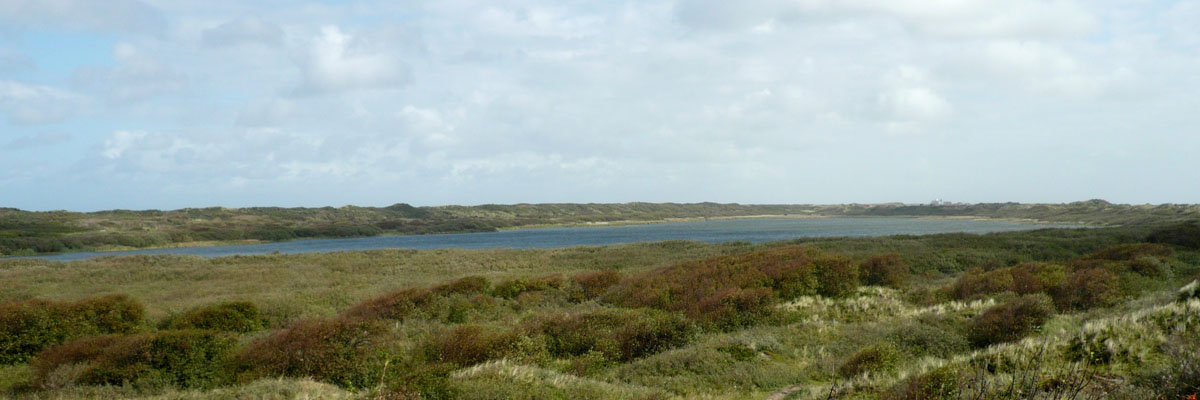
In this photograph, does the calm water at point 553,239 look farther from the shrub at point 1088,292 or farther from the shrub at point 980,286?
the shrub at point 1088,292

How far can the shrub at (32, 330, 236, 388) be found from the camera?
1033cm

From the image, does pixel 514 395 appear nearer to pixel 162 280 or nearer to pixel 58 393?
pixel 58 393

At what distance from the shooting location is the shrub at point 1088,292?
15.7 m

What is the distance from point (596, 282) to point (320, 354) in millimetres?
12851

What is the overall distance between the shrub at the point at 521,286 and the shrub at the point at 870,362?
13.9 meters

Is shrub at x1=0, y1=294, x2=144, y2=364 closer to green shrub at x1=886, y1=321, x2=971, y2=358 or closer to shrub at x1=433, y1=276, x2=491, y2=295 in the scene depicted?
shrub at x1=433, y1=276, x2=491, y2=295

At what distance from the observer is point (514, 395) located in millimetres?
7387

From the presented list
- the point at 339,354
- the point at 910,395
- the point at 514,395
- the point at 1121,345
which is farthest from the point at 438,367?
the point at 1121,345

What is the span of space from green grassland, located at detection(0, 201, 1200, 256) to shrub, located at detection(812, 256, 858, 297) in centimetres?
6863

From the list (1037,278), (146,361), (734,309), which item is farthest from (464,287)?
(1037,278)

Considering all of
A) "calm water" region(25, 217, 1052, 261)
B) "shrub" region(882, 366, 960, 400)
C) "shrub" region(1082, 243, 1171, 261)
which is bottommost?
"calm water" region(25, 217, 1052, 261)

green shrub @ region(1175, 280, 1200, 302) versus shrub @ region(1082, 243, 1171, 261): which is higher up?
green shrub @ region(1175, 280, 1200, 302)

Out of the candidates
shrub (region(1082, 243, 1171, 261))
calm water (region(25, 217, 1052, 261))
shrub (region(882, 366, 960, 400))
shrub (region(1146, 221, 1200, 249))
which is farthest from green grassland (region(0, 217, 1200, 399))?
calm water (region(25, 217, 1052, 261))

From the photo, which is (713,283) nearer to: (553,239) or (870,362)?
(870,362)
